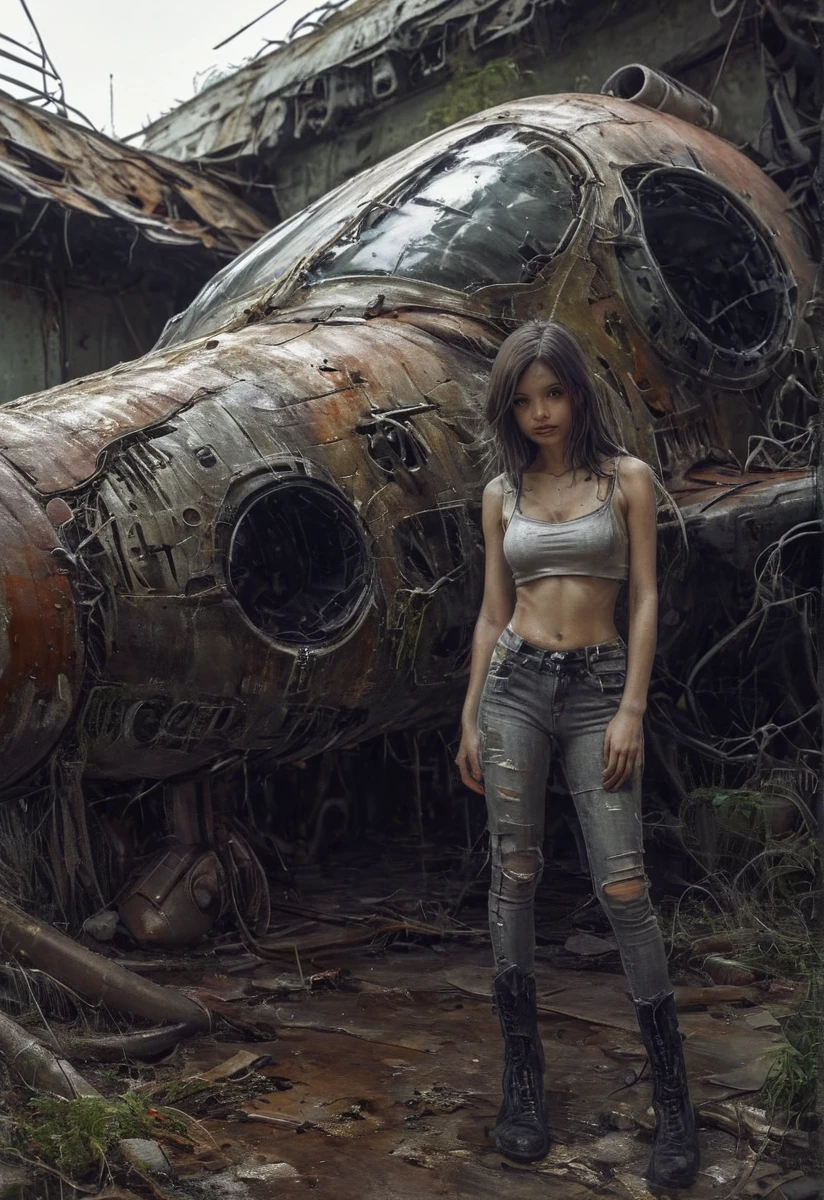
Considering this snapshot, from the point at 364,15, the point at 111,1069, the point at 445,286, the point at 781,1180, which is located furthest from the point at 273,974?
the point at 364,15

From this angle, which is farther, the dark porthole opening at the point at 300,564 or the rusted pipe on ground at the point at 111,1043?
the dark porthole opening at the point at 300,564

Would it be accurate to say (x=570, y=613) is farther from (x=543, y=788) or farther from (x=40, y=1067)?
(x=40, y=1067)

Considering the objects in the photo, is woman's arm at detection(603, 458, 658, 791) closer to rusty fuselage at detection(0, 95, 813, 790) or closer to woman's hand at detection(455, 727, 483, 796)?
woman's hand at detection(455, 727, 483, 796)

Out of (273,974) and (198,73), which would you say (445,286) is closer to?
(273,974)

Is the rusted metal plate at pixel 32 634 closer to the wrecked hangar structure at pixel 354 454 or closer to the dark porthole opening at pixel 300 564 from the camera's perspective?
the wrecked hangar structure at pixel 354 454

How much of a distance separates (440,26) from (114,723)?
9.39 meters

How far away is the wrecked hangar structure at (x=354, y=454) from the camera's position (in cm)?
440

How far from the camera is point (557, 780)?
649 cm

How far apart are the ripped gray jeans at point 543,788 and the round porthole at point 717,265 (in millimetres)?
3292

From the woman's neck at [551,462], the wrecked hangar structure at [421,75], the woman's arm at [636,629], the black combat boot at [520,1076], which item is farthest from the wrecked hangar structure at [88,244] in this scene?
the black combat boot at [520,1076]

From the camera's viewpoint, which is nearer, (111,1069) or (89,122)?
(111,1069)

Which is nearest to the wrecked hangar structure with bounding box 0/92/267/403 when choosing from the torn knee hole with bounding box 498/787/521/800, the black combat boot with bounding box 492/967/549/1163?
the torn knee hole with bounding box 498/787/521/800

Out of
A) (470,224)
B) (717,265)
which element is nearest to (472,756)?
(470,224)

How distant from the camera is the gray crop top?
3.61 m
